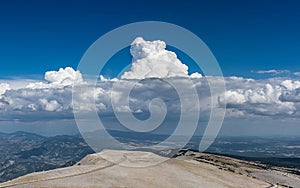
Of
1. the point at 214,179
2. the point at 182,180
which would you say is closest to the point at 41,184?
the point at 182,180

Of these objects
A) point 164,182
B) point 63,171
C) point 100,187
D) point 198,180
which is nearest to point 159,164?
point 198,180

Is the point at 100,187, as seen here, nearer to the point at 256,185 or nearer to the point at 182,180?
the point at 182,180

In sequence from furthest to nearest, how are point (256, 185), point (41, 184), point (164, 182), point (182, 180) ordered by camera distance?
point (256, 185) < point (182, 180) < point (164, 182) < point (41, 184)

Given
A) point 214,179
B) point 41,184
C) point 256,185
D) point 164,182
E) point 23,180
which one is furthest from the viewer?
point 256,185

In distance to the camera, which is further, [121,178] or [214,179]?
[214,179]

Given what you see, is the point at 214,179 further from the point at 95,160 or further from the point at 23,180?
the point at 23,180

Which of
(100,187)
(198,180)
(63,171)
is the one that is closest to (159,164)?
(198,180)

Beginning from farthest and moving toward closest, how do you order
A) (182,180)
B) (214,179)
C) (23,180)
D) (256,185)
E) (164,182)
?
(256,185) < (214,179) < (182,180) < (164,182) < (23,180)

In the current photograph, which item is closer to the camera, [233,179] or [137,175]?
[137,175]

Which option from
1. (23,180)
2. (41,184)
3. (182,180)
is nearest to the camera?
(41,184)
